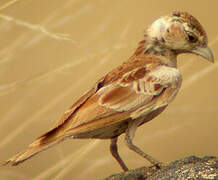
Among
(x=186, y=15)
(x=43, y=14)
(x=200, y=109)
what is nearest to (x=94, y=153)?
(x=200, y=109)

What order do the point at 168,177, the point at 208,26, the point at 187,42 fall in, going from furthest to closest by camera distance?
the point at 208,26, the point at 187,42, the point at 168,177

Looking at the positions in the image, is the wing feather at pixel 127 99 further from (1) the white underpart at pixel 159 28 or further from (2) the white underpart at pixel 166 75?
(1) the white underpart at pixel 159 28

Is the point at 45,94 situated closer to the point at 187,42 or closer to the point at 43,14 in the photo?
the point at 43,14

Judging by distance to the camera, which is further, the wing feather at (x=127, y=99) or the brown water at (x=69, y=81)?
the brown water at (x=69, y=81)

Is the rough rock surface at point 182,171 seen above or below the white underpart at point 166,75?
below

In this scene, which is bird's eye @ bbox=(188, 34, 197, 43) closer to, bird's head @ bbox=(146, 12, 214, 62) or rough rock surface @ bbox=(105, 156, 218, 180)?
bird's head @ bbox=(146, 12, 214, 62)

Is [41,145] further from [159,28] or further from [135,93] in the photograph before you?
[159,28]

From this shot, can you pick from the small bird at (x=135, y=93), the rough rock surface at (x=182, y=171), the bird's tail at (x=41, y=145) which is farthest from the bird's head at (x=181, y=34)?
the bird's tail at (x=41, y=145)

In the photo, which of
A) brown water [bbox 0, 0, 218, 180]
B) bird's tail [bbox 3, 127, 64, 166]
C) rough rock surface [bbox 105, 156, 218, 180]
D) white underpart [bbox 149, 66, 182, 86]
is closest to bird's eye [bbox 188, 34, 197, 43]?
white underpart [bbox 149, 66, 182, 86]
